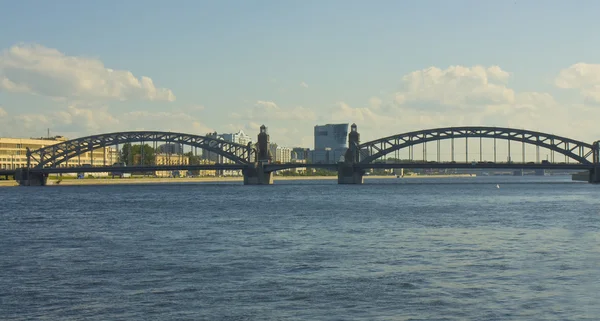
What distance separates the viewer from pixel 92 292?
25.4 metres

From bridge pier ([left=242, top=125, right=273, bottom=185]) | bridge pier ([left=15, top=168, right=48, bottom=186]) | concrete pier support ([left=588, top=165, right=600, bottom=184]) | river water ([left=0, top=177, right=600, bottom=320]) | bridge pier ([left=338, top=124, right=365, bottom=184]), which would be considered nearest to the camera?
river water ([left=0, top=177, right=600, bottom=320])

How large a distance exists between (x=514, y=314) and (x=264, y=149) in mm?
154156

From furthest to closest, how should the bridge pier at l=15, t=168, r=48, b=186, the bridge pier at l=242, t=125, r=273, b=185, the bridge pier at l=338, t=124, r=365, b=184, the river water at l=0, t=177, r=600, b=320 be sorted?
the bridge pier at l=242, t=125, r=273, b=185 → the bridge pier at l=338, t=124, r=365, b=184 → the bridge pier at l=15, t=168, r=48, b=186 → the river water at l=0, t=177, r=600, b=320

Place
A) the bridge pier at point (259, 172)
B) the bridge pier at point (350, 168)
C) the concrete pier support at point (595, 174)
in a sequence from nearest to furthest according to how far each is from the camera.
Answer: the concrete pier support at point (595, 174), the bridge pier at point (350, 168), the bridge pier at point (259, 172)

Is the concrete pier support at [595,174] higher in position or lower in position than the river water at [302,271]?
higher

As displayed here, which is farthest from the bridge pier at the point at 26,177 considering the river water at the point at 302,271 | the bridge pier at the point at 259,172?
the river water at the point at 302,271

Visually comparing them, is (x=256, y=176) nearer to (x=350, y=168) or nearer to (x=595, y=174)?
(x=350, y=168)

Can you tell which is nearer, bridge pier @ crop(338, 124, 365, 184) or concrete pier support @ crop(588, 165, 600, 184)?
concrete pier support @ crop(588, 165, 600, 184)

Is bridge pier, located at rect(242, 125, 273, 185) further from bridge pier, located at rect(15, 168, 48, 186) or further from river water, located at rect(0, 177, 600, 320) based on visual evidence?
river water, located at rect(0, 177, 600, 320)

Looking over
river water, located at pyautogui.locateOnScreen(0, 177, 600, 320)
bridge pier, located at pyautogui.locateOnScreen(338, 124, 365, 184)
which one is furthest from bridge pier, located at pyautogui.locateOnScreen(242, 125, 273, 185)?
river water, located at pyautogui.locateOnScreen(0, 177, 600, 320)

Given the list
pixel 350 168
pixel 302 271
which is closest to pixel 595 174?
pixel 350 168

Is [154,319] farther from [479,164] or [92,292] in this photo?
[479,164]

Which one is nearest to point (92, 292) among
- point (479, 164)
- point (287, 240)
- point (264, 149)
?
point (287, 240)

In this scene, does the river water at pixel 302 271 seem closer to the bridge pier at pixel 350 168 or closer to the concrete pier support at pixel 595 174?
the bridge pier at pixel 350 168
